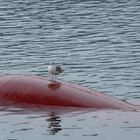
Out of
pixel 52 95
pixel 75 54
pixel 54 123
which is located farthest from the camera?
pixel 75 54

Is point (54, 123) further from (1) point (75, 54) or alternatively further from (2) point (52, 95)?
(1) point (75, 54)

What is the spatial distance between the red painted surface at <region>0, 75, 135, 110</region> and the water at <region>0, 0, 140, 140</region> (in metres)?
0.55

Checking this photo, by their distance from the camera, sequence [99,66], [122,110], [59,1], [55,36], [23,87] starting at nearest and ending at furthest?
[122,110]
[23,87]
[99,66]
[55,36]
[59,1]

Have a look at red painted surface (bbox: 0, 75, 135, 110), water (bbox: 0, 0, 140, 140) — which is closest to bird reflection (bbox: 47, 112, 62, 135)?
water (bbox: 0, 0, 140, 140)

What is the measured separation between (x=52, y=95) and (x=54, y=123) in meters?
2.33

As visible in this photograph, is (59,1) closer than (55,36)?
No

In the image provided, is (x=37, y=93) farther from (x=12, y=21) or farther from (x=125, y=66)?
(x=12, y=21)

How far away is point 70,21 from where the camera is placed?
177ft

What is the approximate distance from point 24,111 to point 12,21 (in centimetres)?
3126

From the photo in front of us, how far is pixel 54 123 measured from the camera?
2138 cm

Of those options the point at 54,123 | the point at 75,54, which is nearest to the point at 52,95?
the point at 54,123

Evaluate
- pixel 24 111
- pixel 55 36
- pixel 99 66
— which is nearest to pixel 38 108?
pixel 24 111

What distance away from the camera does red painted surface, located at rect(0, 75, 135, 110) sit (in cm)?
2306

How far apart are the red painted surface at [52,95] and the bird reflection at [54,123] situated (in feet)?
3.25
